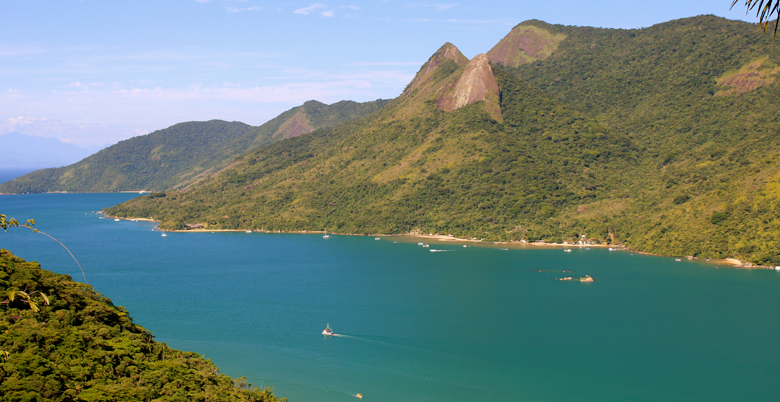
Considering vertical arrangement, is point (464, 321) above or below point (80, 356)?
below

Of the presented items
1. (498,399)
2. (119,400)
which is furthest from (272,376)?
(119,400)

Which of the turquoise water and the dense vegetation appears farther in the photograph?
the turquoise water

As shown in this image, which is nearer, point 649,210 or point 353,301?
point 353,301

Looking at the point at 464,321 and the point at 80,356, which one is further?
the point at 464,321

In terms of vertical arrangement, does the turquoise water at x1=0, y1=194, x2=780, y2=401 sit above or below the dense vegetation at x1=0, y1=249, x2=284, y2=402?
below

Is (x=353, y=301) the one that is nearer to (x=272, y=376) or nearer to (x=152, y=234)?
(x=272, y=376)
